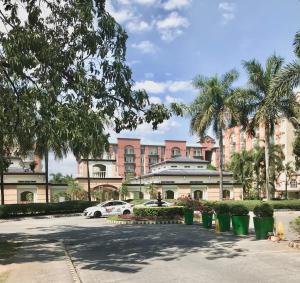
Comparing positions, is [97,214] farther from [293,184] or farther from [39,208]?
[293,184]

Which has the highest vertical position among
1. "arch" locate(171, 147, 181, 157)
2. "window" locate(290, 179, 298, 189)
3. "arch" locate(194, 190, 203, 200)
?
"arch" locate(171, 147, 181, 157)

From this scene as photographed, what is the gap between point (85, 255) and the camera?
51.0 ft

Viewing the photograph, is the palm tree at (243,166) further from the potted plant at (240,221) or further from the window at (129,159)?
the window at (129,159)

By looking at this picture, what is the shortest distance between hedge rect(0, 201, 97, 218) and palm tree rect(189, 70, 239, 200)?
14012 millimetres

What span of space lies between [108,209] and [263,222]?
23196 mm

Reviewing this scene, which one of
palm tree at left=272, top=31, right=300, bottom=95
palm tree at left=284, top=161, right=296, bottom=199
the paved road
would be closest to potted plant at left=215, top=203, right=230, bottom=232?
the paved road

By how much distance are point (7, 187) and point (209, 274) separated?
4314 cm

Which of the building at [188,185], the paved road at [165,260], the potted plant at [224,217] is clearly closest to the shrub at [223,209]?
the potted plant at [224,217]

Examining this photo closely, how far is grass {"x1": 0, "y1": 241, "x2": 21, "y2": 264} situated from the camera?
1496cm

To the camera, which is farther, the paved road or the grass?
the grass

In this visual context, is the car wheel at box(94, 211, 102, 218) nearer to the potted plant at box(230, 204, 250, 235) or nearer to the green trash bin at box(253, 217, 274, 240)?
the potted plant at box(230, 204, 250, 235)

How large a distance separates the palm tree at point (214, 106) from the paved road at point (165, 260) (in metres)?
26.7

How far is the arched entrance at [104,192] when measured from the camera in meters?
63.2

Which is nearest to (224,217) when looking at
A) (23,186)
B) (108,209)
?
(108,209)
